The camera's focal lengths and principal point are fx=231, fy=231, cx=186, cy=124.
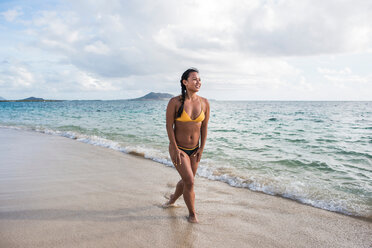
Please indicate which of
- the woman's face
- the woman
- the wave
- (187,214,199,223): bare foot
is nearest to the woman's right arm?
the woman

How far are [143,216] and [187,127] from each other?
162cm

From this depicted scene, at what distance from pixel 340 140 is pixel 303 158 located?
520 cm

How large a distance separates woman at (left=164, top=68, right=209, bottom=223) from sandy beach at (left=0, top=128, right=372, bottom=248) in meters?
0.56

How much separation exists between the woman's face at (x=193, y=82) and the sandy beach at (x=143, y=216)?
2.06 metres

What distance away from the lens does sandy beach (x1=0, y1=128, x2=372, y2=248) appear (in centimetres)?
307

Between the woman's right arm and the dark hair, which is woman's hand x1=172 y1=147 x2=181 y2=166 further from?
the dark hair

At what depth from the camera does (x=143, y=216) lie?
3.73 meters

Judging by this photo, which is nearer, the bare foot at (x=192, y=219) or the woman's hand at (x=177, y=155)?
the woman's hand at (x=177, y=155)

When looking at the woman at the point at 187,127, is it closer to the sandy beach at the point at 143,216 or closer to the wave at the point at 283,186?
the sandy beach at the point at 143,216

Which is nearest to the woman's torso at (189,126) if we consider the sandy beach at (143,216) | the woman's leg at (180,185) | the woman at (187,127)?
the woman at (187,127)

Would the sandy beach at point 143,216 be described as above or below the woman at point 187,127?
below

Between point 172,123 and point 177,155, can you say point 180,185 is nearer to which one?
point 177,155

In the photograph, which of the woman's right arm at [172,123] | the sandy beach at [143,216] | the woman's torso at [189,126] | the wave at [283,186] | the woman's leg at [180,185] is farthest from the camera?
the wave at [283,186]

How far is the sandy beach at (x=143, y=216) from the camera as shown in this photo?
3.07 meters
